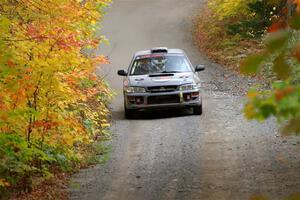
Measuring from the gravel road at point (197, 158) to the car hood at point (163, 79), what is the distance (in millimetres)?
956

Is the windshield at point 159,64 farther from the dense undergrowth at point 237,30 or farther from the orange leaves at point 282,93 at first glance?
the orange leaves at point 282,93

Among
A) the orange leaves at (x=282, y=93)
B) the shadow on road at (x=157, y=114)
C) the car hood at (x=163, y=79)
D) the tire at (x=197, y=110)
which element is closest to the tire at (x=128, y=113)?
the shadow on road at (x=157, y=114)

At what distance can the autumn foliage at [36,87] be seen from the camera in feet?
26.9

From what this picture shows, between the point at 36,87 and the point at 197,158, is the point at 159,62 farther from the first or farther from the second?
the point at 36,87

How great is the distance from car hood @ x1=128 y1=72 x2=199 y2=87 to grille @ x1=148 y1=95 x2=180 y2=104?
33cm

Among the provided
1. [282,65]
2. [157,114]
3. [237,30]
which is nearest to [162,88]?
[157,114]

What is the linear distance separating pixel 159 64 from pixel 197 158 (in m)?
5.23

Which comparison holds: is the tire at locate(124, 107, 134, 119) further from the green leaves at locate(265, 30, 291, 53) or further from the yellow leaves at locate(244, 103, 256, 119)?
the green leaves at locate(265, 30, 291, 53)

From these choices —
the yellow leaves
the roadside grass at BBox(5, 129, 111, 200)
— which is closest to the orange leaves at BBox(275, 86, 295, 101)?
the yellow leaves

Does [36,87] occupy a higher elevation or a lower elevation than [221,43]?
lower

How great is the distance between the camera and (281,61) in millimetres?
1762

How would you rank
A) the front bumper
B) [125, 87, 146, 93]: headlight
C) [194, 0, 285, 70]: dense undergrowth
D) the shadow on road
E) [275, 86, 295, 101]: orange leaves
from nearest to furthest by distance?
[275, 86, 295, 101]: orange leaves → the front bumper → [125, 87, 146, 93]: headlight → the shadow on road → [194, 0, 285, 70]: dense undergrowth

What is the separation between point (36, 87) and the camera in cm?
871

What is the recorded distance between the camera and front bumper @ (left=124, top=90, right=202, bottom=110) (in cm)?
1444
